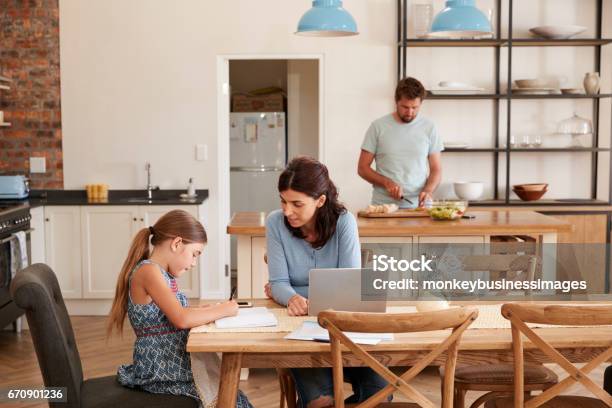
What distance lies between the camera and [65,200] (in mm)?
6879

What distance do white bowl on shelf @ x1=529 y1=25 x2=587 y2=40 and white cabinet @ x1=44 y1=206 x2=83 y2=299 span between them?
12.4 ft

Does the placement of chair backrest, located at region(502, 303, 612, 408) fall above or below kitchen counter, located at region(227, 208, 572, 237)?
below

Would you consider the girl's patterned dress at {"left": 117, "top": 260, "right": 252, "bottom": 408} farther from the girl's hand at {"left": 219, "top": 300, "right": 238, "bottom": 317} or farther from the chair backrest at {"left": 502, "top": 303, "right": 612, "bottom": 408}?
the chair backrest at {"left": 502, "top": 303, "right": 612, "bottom": 408}

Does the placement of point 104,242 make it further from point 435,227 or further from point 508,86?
point 508,86

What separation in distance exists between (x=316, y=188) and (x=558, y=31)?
13.5 ft

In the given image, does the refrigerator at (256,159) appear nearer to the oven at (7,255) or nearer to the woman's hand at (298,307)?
the oven at (7,255)

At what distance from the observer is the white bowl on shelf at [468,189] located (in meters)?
6.73

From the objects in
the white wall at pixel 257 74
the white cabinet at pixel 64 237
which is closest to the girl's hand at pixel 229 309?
the white cabinet at pixel 64 237

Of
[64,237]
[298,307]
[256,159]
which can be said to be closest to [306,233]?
[298,307]

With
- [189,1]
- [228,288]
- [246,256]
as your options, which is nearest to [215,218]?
[228,288]

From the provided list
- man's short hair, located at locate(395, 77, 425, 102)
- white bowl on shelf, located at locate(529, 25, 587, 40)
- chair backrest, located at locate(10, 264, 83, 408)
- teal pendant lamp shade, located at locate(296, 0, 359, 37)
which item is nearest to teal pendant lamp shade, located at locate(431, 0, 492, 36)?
man's short hair, located at locate(395, 77, 425, 102)

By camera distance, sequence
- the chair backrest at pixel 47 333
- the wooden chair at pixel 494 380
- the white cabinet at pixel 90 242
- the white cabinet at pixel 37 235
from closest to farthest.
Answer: the chair backrest at pixel 47 333, the wooden chair at pixel 494 380, the white cabinet at pixel 37 235, the white cabinet at pixel 90 242

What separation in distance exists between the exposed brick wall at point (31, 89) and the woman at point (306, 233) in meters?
4.13

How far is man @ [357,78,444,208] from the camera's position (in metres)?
5.68
